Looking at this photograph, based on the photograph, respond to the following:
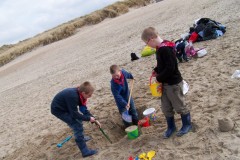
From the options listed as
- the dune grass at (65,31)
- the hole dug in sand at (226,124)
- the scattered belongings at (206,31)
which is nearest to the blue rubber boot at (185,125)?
the hole dug in sand at (226,124)

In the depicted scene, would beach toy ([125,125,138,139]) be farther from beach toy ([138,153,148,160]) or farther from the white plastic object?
the white plastic object

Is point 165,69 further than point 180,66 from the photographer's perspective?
No

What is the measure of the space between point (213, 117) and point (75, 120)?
7.36 ft

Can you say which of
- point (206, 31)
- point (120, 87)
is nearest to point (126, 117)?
point (120, 87)

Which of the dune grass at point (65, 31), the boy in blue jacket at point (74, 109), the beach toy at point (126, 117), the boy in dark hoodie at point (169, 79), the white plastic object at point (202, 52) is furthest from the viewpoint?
the dune grass at point (65, 31)

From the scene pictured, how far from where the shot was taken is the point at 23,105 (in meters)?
10.2

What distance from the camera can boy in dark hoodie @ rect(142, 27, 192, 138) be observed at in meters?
4.14

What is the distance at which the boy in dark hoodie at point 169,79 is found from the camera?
4.14 metres

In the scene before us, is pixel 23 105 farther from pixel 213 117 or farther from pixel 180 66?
pixel 213 117

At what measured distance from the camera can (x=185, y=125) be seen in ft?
14.9

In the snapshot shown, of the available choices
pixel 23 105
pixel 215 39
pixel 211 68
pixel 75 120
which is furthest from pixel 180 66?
pixel 23 105

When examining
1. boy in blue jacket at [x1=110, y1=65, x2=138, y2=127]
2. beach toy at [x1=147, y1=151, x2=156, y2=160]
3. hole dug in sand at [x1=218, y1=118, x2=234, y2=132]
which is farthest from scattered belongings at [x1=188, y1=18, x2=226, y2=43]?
beach toy at [x1=147, y1=151, x2=156, y2=160]

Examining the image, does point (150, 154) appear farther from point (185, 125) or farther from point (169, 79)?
point (169, 79)

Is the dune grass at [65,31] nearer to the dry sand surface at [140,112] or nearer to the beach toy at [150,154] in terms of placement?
the dry sand surface at [140,112]
